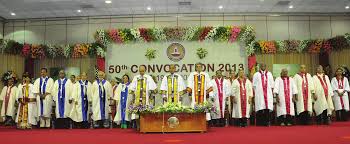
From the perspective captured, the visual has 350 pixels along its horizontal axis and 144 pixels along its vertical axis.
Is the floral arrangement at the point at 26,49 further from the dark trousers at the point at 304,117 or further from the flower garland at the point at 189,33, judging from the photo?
the dark trousers at the point at 304,117

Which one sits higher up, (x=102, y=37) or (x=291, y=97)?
(x=102, y=37)

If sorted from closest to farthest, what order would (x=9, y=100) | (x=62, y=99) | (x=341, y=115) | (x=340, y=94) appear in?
(x=62, y=99) < (x=340, y=94) < (x=9, y=100) < (x=341, y=115)

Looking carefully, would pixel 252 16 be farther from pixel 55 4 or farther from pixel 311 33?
pixel 55 4

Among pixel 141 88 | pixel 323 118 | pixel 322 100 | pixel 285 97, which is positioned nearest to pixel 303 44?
pixel 322 100

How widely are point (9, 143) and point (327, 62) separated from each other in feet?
38.4

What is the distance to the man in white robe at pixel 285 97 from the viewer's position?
9.29m

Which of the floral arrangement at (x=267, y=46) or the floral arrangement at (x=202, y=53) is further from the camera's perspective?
the floral arrangement at (x=267, y=46)

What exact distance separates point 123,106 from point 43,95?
2.26 m

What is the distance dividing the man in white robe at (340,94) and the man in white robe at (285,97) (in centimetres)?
210

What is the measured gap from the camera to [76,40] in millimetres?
14500

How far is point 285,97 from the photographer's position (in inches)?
372

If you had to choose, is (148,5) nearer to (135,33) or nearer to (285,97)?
(135,33)

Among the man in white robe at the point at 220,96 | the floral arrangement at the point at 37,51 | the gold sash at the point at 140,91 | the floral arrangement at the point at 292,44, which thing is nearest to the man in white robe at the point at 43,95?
the gold sash at the point at 140,91

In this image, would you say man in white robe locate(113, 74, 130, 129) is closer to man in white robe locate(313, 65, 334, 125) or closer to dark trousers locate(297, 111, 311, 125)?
dark trousers locate(297, 111, 311, 125)
